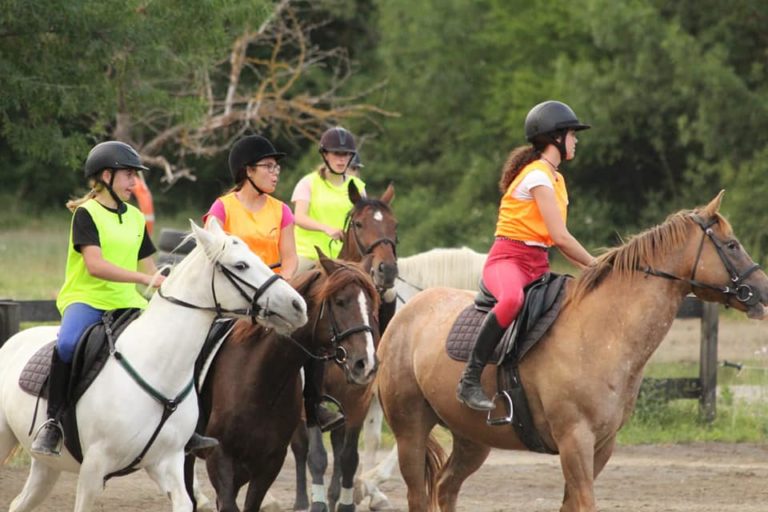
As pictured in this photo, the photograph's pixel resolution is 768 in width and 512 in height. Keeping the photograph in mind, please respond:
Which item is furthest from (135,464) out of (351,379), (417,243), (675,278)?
(417,243)

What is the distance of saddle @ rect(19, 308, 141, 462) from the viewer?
22.3ft

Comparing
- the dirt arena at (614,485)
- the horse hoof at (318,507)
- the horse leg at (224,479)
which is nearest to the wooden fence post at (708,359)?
the dirt arena at (614,485)

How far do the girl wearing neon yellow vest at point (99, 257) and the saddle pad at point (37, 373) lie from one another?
0.53ft

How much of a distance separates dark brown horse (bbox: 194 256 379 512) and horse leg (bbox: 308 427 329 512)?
146 cm

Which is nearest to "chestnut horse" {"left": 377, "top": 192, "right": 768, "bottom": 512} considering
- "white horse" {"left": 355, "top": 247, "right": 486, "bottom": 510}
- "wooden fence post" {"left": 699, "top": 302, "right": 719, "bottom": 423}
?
"white horse" {"left": 355, "top": 247, "right": 486, "bottom": 510}

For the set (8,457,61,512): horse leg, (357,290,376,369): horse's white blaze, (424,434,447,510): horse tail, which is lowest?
(424,434,447,510): horse tail

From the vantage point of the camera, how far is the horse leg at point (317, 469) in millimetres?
8891

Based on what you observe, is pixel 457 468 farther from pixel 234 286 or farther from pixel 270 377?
pixel 234 286

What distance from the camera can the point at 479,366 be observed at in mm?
7664

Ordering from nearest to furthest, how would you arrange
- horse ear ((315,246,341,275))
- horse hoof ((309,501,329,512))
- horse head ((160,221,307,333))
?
1. horse head ((160,221,307,333))
2. horse ear ((315,246,341,275))
3. horse hoof ((309,501,329,512))

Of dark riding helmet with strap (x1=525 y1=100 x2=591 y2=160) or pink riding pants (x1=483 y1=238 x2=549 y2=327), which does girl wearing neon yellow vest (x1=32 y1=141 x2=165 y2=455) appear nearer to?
pink riding pants (x1=483 y1=238 x2=549 y2=327)

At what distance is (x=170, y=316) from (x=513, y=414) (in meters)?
2.13

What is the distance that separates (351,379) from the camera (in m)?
7.05

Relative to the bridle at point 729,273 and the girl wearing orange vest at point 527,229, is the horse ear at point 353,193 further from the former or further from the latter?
the bridle at point 729,273
